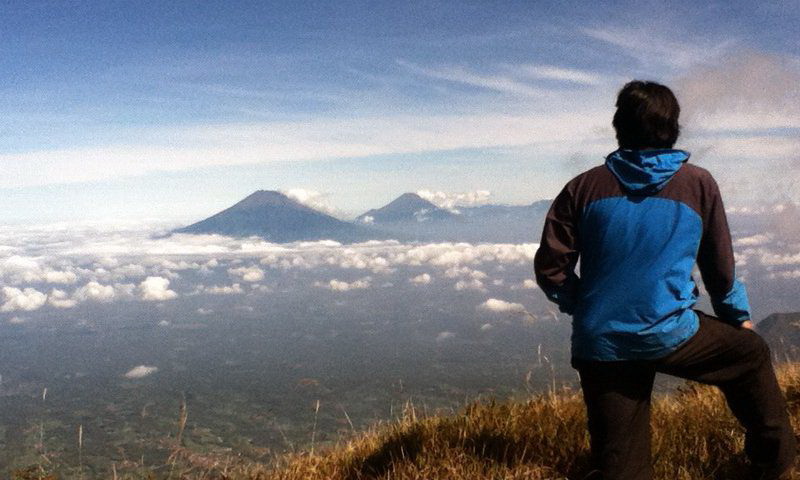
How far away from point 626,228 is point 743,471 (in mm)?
2404

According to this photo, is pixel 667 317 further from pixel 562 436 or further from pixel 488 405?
pixel 488 405

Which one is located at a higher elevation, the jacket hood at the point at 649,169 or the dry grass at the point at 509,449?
the jacket hood at the point at 649,169

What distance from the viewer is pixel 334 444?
223 inches

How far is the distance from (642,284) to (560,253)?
472mm

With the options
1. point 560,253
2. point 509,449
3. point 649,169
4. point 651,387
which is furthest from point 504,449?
point 649,169

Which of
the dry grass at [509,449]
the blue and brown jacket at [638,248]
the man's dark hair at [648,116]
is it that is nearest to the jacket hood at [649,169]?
the blue and brown jacket at [638,248]

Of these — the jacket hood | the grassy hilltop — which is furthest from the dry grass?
the jacket hood

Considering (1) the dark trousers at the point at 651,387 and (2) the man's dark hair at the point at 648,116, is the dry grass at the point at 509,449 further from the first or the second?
(2) the man's dark hair at the point at 648,116

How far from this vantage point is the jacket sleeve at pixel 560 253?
2943mm

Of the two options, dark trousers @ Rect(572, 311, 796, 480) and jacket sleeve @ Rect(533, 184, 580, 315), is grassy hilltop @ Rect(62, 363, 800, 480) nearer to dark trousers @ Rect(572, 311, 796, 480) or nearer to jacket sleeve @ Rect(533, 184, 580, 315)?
dark trousers @ Rect(572, 311, 796, 480)

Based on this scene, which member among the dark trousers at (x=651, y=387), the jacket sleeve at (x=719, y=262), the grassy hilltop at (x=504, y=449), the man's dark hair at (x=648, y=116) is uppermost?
the man's dark hair at (x=648, y=116)

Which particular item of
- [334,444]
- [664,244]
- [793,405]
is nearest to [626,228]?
[664,244]

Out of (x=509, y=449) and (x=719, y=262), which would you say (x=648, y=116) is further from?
(x=509, y=449)

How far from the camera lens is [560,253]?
2.93m
